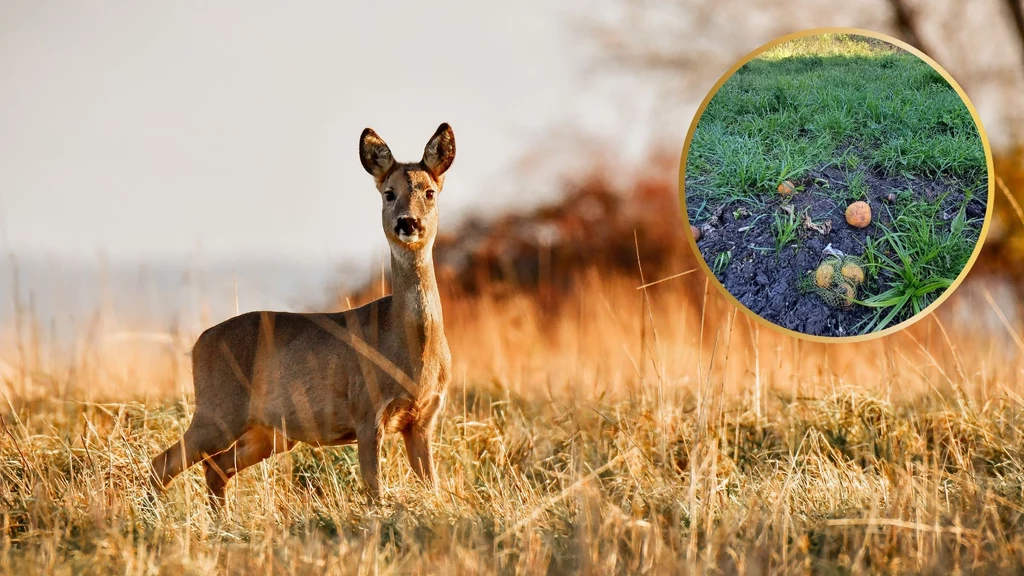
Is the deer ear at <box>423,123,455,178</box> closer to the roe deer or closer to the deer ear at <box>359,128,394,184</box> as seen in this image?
the roe deer

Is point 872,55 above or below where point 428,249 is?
above

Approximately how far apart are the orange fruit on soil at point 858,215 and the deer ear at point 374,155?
2251 mm

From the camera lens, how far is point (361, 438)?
515cm

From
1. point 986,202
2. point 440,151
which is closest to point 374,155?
point 440,151

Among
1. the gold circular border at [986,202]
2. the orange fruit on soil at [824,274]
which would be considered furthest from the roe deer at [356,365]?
the orange fruit on soil at [824,274]

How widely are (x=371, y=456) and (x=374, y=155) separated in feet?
4.73

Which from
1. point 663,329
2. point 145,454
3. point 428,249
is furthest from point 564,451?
point 663,329

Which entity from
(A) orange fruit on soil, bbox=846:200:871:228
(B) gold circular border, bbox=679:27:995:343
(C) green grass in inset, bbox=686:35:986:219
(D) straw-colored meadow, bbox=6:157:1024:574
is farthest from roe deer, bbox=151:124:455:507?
(A) orange fruit on soil, bbox=846:200:871:228

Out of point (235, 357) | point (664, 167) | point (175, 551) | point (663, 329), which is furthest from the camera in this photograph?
point (664, 167)

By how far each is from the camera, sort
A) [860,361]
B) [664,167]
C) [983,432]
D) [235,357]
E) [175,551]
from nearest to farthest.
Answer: [175,551] < [235,357] < [983,432] < [860,361] < [664,167]

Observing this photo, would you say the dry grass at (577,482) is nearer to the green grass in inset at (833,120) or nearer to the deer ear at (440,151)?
the green grass in inset at (833,120)

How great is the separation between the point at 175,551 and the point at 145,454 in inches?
51.6

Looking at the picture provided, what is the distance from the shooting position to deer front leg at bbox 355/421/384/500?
509cm

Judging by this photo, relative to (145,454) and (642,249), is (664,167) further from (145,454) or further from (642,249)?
(145,454)
